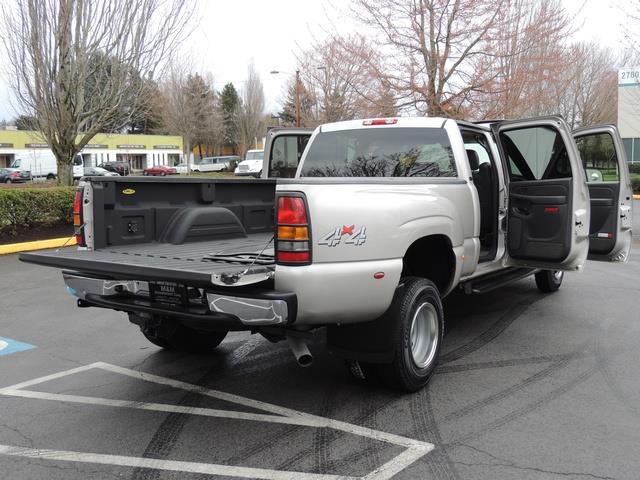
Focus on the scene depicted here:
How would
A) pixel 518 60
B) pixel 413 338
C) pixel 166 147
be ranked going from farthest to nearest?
pixel 166 147
pixel 518 60
pixel 413 338

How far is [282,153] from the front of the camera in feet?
24.3

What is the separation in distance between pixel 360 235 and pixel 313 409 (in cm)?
132

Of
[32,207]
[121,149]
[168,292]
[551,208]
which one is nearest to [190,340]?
[168,292]

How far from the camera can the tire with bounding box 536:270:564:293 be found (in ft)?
25.5

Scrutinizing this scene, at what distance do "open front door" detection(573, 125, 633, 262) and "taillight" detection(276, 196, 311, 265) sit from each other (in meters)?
4.45

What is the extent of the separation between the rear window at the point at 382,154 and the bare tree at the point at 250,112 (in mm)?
61091

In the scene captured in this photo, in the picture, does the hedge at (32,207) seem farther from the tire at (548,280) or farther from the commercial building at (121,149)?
the commercial building at (121,149)

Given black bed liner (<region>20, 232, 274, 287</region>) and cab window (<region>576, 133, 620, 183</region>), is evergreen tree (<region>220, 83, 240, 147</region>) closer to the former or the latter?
cab window (<region>576, 133, 620, 183</region>)

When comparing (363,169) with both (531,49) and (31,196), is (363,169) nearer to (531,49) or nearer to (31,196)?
(31,196)

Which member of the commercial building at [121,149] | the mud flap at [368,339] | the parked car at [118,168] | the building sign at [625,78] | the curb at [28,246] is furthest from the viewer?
the commercial building at [121,149]

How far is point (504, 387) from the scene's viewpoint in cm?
450

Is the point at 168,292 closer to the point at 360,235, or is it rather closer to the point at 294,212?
the point at 294,212

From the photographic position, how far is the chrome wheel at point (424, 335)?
4.44 m

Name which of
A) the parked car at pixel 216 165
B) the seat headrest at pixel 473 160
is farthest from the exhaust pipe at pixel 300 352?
the parked car at pixel 216 165
